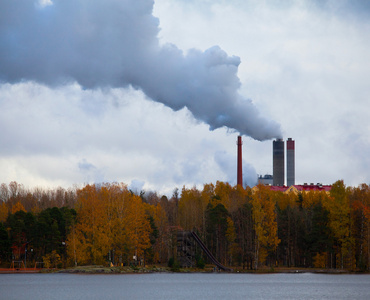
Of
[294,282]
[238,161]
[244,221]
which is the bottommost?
[294,282]

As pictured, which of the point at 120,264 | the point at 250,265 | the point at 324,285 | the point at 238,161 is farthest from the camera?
the point at 238,161

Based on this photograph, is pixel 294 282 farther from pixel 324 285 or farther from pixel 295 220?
pixel 295 220

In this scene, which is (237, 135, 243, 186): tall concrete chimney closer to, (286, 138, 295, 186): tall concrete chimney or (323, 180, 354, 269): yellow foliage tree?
(323, 180, 354, 269): yellow foliage tree

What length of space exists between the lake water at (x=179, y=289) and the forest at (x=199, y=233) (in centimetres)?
1058

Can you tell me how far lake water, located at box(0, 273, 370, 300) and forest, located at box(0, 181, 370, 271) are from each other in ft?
34.7

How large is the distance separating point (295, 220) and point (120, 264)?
90.5ft

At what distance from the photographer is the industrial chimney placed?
188 m

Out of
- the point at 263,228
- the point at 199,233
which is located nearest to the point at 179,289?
the point at 263,228

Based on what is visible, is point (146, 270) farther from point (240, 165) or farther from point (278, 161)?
point (278, 161)

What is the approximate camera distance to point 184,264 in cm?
9181

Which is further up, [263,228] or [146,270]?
[263,228]

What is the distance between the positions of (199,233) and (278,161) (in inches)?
3724

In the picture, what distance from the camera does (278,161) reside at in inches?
7421

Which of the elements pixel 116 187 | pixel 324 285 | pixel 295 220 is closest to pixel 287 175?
pixel 295 220
